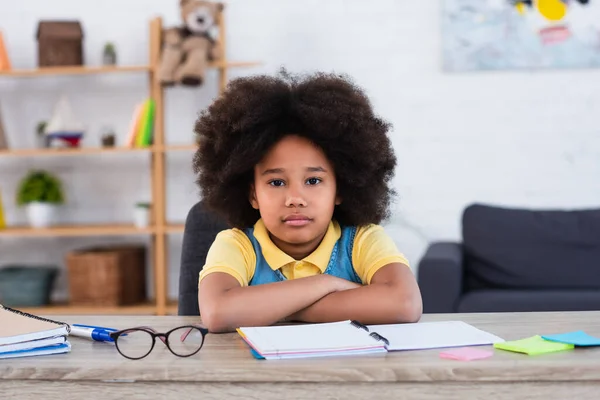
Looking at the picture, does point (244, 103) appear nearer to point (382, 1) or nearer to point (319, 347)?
point (319, 347)

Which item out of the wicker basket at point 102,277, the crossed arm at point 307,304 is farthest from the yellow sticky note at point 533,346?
the wicker basket at point 102,277

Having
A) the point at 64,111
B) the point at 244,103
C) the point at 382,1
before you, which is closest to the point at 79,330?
the point at 244,103

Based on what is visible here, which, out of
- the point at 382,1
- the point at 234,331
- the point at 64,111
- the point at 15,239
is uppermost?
the point at 382,1

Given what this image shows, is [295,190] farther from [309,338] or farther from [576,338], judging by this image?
[576,338]

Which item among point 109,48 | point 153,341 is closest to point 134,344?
point 153,341

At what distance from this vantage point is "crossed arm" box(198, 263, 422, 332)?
1291 millimetres

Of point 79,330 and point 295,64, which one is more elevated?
point 295,64

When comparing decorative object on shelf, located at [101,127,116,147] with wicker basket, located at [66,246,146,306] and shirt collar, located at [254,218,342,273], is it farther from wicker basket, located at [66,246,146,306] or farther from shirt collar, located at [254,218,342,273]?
shirt collar, located at [254,218,342,273]

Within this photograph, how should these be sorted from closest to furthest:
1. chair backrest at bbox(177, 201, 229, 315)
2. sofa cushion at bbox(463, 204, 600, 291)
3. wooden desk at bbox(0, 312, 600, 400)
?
wooden desk at bbox(0, 312, 600, 400) → chair backrest at bbox(177, 201, 229, 315) → sofa cushion at bbox(463, 204, 600, 291)

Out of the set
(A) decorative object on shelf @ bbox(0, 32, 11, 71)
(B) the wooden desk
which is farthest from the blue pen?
(A) decorative object on shelf @ bbox(0, 32, 11, 71)

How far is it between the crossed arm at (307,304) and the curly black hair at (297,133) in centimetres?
29

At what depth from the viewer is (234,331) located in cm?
126

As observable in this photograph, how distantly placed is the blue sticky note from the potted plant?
3185 millimetres

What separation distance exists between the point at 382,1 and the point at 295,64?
1.71 feet
